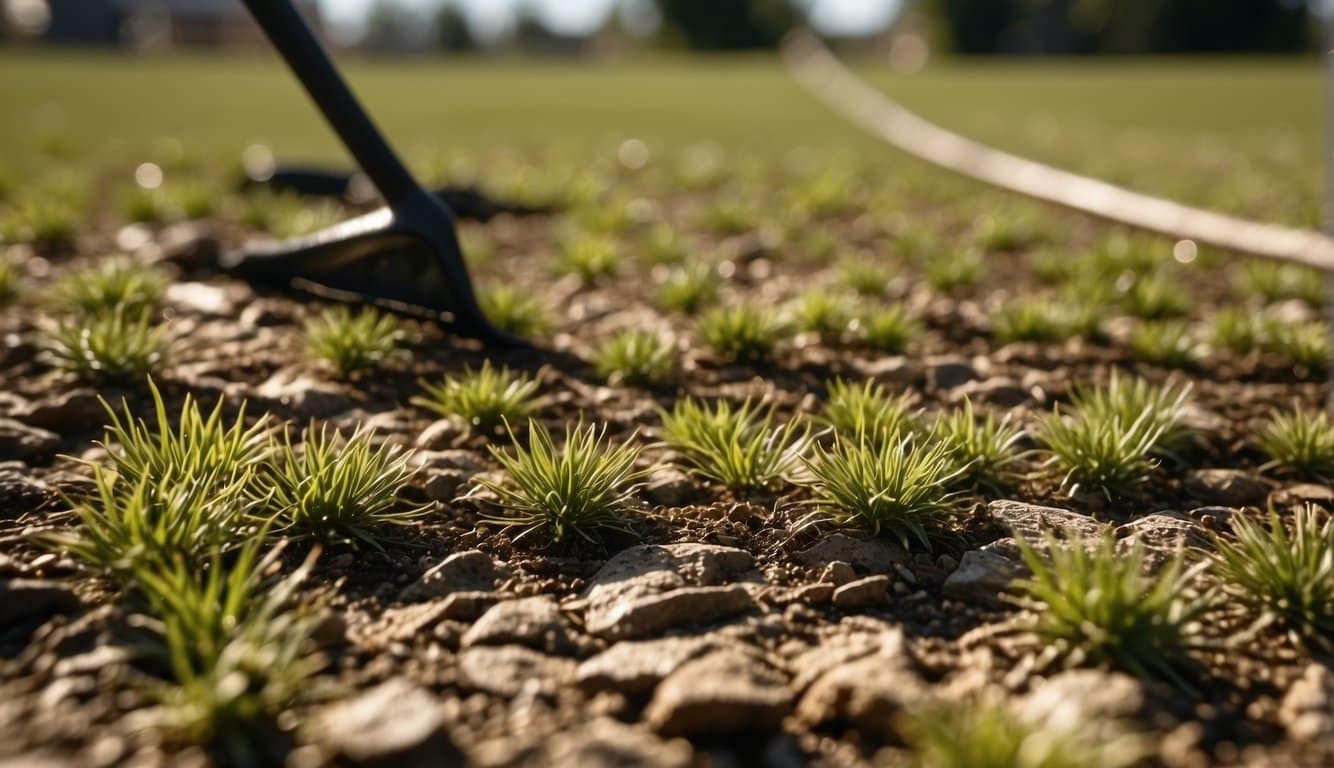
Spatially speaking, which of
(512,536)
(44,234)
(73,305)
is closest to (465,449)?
(512,536)

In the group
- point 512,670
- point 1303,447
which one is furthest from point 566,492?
point 1303,447

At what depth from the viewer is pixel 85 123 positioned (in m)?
12.8

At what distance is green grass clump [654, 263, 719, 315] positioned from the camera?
4.48 m

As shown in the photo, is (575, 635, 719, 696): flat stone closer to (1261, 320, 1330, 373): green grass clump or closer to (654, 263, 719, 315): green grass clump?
(654, 263, 719, 315): green grass clump

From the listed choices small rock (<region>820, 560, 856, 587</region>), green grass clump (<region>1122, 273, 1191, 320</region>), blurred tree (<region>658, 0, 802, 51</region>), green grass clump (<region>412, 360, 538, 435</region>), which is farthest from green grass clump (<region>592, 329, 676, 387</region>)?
blurred tree (<region>658, 0, 802, 51</region>)

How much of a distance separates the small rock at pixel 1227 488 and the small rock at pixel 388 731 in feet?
7.18

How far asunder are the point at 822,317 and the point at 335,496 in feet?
7.56

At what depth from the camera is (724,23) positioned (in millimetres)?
63156

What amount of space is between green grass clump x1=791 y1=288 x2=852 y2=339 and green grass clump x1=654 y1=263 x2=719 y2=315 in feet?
1.93

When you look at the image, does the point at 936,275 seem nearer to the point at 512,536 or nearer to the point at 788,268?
the point at 788,268

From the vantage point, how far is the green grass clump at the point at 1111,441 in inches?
105

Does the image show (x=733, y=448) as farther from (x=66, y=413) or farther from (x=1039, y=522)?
(x=66, y=413)

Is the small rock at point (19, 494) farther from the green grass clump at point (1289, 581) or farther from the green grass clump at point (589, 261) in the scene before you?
the green grass clump at point (589, 261)

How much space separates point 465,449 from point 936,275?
293 cm
